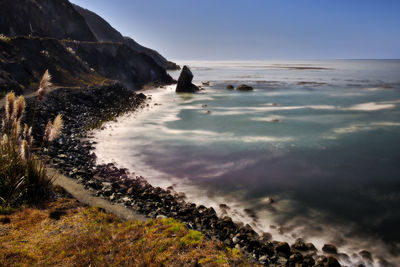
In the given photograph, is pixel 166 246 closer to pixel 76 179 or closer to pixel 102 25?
pixel 76 179

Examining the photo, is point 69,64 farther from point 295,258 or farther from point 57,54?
point 295,258

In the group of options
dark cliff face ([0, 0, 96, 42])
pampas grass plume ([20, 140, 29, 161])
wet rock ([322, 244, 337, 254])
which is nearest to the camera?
pampas grass plume ([20, 140, 29, 161])

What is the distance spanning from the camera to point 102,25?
126812 mm

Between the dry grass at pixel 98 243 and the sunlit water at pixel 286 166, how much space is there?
395cm

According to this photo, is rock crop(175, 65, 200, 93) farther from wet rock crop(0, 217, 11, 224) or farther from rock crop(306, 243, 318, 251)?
wet rock crop(0, 217, 11, 224)

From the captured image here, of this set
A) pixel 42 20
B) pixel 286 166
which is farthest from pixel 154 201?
pixel 42 20

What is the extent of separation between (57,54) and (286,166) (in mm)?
38673

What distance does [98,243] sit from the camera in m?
6.17

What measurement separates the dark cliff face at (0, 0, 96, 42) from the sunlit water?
37.4 m

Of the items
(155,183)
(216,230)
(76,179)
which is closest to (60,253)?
(216,230)

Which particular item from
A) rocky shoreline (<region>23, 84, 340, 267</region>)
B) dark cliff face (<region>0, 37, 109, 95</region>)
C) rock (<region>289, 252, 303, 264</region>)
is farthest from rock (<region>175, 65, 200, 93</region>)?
rock (<region>289, 252, 303, 264</region>)

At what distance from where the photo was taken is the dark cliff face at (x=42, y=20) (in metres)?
49.7

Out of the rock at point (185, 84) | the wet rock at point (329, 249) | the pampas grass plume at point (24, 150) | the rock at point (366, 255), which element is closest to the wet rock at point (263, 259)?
the wet rock at point (329, 249)

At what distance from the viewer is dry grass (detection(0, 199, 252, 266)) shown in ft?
18.1
